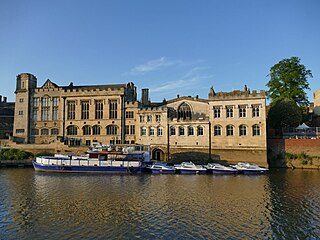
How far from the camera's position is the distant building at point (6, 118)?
2803 inches

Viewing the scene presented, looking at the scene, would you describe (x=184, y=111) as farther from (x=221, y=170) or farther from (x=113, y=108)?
(x=221, y=170)

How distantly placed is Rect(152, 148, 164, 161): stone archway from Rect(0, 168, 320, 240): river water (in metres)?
17.8

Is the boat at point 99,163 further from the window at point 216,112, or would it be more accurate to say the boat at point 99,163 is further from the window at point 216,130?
the window at point 216,112

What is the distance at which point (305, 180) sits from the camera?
3609 centimetres

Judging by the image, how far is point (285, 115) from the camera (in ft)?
177

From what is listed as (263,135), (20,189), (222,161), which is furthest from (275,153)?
(20,189)

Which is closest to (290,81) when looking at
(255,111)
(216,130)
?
(255,111)

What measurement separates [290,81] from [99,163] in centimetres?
4650

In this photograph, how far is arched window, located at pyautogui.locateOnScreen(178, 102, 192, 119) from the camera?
5847 centimetres

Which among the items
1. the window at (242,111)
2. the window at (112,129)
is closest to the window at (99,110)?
the window at (112,129)

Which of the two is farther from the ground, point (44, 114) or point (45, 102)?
point (45, 102)

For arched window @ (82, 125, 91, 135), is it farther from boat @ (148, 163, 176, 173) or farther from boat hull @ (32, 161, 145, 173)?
boat @ (148, 163, 176, 173)

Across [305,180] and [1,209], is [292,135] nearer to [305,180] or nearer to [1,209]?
[305,180]

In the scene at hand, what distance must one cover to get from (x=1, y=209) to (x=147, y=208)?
12.7 metres
